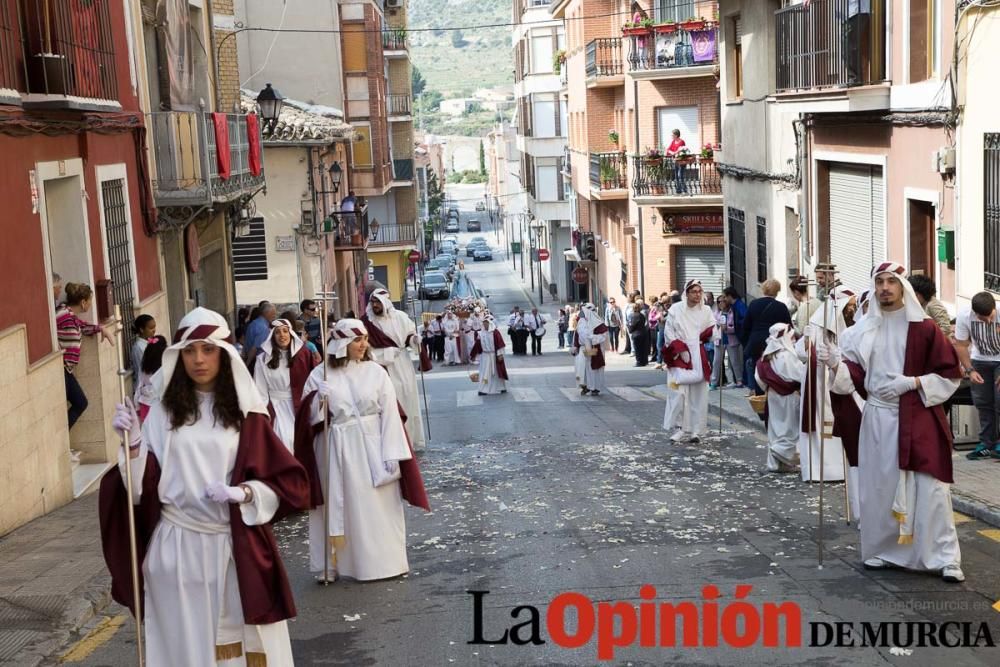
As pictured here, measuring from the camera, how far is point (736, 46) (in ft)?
93.3

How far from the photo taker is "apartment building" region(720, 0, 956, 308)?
1650 centimetres

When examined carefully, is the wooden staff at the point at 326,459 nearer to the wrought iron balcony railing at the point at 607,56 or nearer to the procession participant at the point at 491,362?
the procession participant at the point at 491,362

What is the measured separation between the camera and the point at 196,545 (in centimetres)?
638

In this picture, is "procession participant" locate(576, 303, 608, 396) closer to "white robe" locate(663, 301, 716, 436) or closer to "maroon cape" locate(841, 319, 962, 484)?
"white robe" locate(663, 301, 716, 436)

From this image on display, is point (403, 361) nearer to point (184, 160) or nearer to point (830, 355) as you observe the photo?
point (184, 160)

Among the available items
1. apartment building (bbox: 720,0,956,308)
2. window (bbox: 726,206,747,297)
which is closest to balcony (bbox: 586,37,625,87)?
window (bbox: 726,206,747,297)

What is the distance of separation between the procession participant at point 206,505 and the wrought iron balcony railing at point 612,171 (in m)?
39.8

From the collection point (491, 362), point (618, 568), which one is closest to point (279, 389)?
point (618, 568)

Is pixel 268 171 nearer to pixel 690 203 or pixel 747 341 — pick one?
pixel 690 203

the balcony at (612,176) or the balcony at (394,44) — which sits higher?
the balcony at (394,44)

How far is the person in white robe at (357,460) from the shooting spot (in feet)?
31.8

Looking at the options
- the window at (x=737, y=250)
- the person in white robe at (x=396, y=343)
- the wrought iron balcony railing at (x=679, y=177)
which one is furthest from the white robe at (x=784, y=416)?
the wrought iron balcony railing at (x=679, y=177)

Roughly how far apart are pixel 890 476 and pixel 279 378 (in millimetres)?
5902

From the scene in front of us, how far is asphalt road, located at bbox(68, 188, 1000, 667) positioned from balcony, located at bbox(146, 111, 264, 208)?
19.1ft
